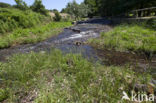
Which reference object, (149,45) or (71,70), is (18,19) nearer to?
(71,70)

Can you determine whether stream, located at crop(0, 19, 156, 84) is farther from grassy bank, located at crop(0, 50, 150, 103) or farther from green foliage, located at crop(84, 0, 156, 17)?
green foliage, located at crop(84, 0, 156, 17)

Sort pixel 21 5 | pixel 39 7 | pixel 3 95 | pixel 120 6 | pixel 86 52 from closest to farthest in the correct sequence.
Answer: pixel 3 95
pixel 86 52
pixel 21 5
pixel 120 6
pixel 39 7

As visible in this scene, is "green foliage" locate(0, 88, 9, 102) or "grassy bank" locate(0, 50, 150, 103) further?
"green foliage" locate(0, 88, 9, 102)

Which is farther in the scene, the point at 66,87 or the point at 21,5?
the point at 21,5

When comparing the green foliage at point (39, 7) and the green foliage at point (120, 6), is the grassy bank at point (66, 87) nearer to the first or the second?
the green foliage at point (120, 6)

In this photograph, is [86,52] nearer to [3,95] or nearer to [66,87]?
[66,87]

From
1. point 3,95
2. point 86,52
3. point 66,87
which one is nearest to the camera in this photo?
point 3,95

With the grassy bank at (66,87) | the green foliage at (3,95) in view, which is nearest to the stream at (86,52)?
the grassy bank at (66,87)

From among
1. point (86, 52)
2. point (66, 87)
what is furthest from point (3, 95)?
point (86, 52)

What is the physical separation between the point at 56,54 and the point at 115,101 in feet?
7.39

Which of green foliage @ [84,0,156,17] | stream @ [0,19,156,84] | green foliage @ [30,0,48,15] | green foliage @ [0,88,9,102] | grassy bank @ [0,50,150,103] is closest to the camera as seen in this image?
grassy bank @ [0,50,150,103]

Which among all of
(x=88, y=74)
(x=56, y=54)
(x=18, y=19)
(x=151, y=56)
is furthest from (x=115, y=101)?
(x=18, y=19)

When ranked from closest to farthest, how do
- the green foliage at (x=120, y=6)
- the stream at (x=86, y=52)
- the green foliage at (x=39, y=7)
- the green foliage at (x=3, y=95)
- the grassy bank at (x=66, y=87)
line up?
1. the grassy bank at (x=66, y=87)
2. the green foliage at (x=3, y=95)
3. the stream at (x=86, y=52)
4. the green foliage at (x=120, y=6)
5. the green foliage at (x=39, y=7)

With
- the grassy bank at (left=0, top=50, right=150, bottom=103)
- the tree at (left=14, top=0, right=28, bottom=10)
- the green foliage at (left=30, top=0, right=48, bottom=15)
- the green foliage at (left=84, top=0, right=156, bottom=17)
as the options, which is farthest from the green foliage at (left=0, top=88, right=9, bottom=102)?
the green foliage at (left=30, top=0, right=48, bottom=15)
